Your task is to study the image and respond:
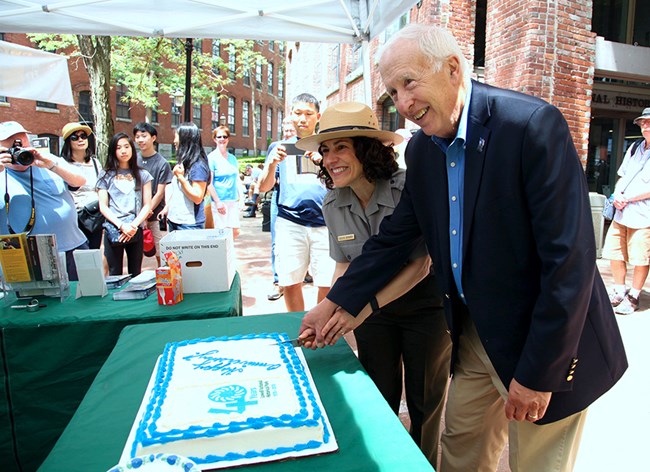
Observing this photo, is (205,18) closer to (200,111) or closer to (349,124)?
(349,124)

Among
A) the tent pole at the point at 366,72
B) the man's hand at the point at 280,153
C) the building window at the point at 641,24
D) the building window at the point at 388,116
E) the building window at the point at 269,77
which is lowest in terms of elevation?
the man's hand at the point at 280,153

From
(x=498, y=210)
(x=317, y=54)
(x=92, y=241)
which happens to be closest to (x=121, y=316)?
(x=498, y=210)

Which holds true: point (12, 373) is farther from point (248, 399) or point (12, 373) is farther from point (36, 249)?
point (248, 399)

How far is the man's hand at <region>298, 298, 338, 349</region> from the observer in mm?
1671

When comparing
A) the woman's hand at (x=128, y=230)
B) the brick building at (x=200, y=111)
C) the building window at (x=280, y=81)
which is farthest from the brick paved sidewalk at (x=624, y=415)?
the building window at (x=280, y=81)

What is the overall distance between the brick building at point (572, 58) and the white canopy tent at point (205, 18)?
0.40 m

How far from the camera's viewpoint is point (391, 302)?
2.10 m

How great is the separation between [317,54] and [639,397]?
1600cm

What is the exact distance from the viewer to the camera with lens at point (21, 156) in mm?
2969

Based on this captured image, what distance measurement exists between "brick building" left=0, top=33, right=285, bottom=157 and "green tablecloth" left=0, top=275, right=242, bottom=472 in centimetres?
942

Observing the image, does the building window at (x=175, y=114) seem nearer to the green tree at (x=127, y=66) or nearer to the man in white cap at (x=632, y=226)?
the green tree at (x=127, y=66)

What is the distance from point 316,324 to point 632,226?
14.8 ft

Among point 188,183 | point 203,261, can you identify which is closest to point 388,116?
point 188,183

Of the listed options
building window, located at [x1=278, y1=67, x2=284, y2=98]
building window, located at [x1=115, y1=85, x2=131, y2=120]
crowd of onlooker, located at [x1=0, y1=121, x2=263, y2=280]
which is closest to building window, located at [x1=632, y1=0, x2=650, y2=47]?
crowd of onlooker, located at [x1=0, y1=121, x2=263, y2=280]
